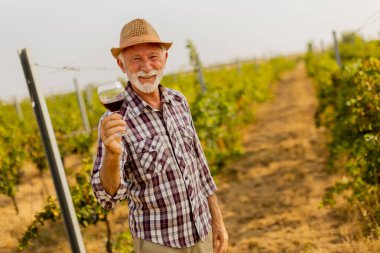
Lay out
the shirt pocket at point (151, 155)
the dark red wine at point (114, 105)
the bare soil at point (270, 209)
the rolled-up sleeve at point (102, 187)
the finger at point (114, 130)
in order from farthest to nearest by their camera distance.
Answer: the bare soil at point (270, 209) → the shirt pocket at point (151, 155) → the rolled-up sleeve at point (102, 187) → the dark red wine at point (114, 105) → the finger at point (114, 130)

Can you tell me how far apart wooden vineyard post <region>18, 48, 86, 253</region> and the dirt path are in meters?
3.30

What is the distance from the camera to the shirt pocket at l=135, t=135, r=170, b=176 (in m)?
1.98

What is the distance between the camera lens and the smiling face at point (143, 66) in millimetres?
2055

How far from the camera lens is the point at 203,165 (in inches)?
94.7

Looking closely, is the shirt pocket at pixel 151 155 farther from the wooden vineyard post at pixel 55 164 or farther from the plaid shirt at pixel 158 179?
the wooden vineyard post at pixel 55 164

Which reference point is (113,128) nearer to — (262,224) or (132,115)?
(132,115)

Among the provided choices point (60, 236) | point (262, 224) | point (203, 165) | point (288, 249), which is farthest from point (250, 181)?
point (203, 165)

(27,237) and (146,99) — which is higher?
(146,99)

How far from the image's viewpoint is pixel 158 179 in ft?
6.59

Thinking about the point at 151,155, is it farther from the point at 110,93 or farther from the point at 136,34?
the point at 136,34

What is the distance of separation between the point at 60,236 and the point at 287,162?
4701mm

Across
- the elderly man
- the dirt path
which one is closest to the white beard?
the elderly man

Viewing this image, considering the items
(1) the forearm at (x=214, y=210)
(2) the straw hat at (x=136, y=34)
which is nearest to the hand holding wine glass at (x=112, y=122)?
(2) the straw hat at (x=136, y=34)

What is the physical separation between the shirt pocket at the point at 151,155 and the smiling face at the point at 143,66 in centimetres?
27
